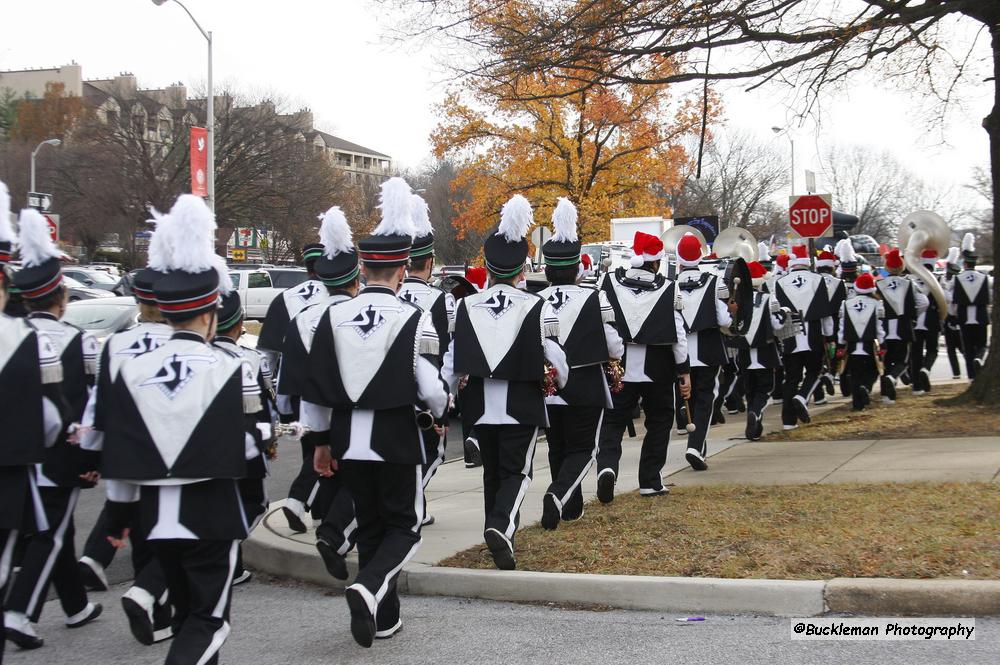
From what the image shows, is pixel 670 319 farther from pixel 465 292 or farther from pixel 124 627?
pixel 124 627

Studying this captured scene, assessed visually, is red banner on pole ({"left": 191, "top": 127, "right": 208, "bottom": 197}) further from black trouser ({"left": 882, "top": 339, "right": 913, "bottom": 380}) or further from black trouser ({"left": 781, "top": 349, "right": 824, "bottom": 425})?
black trouser ({"left": 781, "top": 349, "right": 824, "bottom": 425})

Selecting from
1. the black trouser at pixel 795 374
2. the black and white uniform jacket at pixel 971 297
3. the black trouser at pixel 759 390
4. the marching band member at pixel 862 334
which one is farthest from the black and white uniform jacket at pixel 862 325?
the black and white uniform jacket at pixel 971 297

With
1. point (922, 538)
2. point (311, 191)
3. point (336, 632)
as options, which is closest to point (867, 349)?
point (922, 538)

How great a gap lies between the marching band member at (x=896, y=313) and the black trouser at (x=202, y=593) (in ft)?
41.0

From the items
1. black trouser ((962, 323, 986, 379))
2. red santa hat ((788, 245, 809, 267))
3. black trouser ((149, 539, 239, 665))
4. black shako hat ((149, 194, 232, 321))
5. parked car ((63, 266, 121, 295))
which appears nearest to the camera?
black trouser ((149, 539, 239, 665))

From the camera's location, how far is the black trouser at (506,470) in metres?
6.34

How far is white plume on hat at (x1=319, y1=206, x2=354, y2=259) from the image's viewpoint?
7387 millimetres

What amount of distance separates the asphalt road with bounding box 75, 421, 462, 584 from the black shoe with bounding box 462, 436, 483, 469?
76cm

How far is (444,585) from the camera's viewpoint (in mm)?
6336

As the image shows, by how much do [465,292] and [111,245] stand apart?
6856cm

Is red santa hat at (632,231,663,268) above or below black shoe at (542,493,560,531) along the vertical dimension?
above

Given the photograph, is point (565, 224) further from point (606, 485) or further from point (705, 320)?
point (705, 320)

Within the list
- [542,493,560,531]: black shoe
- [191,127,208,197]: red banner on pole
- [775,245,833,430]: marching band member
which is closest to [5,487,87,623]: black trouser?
[542,493,560,531]: black shoe

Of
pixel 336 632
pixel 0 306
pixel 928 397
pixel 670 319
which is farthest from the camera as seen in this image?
pixel 928 397
